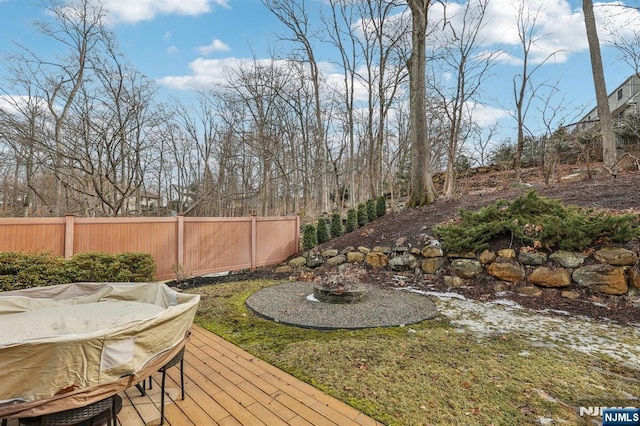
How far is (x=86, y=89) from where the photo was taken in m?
8.69

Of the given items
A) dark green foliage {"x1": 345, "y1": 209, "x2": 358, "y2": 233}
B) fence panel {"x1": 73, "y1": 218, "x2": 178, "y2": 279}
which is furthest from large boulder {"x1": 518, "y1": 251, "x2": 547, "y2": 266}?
fence panel {"x1": 73, "y1": 218, "x2": 178, "y2": 279}

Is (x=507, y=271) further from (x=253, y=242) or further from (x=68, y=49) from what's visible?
(x=68, y=49)

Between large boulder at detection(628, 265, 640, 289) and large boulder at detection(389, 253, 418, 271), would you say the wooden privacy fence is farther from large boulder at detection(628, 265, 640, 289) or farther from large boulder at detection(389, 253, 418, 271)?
large boulder at detection(628, 265, 640, 289)

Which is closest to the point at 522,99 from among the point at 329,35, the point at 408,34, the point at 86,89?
the point at 408,34

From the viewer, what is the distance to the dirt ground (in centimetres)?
416

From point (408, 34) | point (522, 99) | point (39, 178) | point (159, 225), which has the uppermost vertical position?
point (408, 34)

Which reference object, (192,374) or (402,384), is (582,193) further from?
(192,374)

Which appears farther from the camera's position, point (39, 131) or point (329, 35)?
point (329, 35)

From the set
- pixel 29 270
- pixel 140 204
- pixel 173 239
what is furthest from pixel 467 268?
pixel 140 204

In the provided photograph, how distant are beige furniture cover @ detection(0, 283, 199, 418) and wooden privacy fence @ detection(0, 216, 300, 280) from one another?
384 cm

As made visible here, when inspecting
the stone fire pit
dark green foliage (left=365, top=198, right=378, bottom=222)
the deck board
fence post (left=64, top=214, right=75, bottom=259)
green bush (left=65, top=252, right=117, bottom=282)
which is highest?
dark green foliage (left=365, top=198, right=378, bottom=222)

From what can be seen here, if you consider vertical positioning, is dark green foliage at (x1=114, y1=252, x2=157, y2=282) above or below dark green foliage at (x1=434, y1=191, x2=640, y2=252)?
below

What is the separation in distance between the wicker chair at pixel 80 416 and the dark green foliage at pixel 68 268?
4019mm

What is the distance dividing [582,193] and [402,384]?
7.34 m
